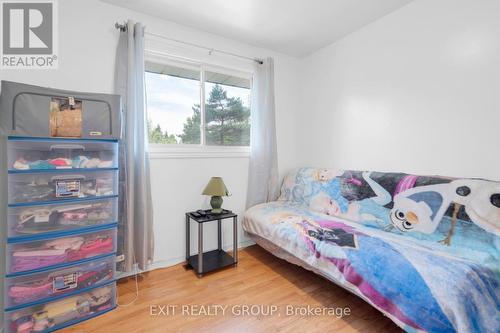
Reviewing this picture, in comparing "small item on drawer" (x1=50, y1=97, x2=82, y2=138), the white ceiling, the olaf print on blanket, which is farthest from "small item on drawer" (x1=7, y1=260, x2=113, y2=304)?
the white ceiling

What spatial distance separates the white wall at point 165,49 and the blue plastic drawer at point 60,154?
1.78ft

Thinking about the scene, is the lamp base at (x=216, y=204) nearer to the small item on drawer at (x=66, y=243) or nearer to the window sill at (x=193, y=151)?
the window sill at (x=193, y=151)

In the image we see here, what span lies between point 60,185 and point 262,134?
76.2 inches

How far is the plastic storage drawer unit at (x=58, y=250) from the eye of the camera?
4.36 ft

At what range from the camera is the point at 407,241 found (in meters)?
1.60

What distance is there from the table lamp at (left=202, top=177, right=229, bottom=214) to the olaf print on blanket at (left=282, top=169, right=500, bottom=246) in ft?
3.25

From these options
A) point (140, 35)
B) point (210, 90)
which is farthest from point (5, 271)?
point (210, 90)

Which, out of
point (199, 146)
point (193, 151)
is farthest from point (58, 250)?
point (199, 146)

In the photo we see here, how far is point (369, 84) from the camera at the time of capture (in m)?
2.33

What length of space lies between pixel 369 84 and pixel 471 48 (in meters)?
0.78

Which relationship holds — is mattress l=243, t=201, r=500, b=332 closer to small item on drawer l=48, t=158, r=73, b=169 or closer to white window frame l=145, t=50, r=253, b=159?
white window frame l=145, t=50, r=253, b=159

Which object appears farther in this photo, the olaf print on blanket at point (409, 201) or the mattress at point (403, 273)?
the olaf print on blanket at point (409, 201)

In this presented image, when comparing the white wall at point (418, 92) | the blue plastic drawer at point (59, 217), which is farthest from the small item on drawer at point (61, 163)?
the white wall at point (418, 92)

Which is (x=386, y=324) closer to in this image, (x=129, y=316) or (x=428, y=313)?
(x=428, y=313)
